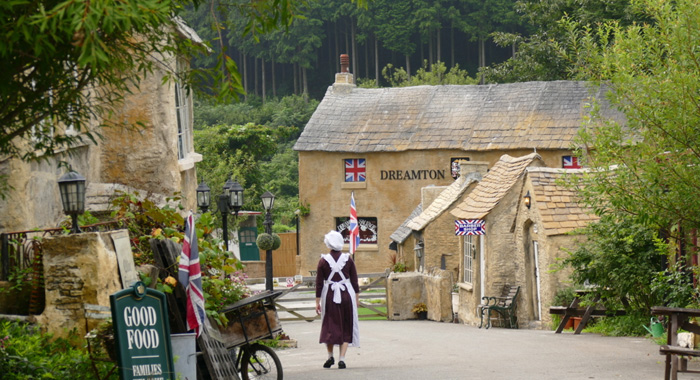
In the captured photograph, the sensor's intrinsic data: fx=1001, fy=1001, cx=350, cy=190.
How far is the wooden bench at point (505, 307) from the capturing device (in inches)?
826

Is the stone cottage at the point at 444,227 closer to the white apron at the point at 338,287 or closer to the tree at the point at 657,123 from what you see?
the white apron at the point at 338,287

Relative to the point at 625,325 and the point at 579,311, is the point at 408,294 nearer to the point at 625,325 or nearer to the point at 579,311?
the point at 579,311

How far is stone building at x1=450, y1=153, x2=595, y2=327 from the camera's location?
19.2 meters

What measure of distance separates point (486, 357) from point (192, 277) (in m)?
5.49

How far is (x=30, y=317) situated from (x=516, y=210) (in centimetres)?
1363

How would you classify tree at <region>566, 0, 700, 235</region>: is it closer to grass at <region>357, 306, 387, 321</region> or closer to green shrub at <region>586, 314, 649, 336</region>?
green shrub at <region>586, 314, 649, 336</region>

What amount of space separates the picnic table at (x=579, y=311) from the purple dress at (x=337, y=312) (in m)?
5.59

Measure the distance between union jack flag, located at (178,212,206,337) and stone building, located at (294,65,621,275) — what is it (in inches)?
1245

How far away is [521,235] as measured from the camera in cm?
2080

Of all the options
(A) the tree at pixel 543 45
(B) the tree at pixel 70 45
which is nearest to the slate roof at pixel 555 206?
(B) the tree at pixel 70 45

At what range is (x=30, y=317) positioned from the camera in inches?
392

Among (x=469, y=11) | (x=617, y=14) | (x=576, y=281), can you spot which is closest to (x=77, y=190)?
(x=576, y=281)

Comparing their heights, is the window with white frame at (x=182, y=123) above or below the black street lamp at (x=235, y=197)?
above

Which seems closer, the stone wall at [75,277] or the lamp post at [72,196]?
the stone wall at [75,277]
